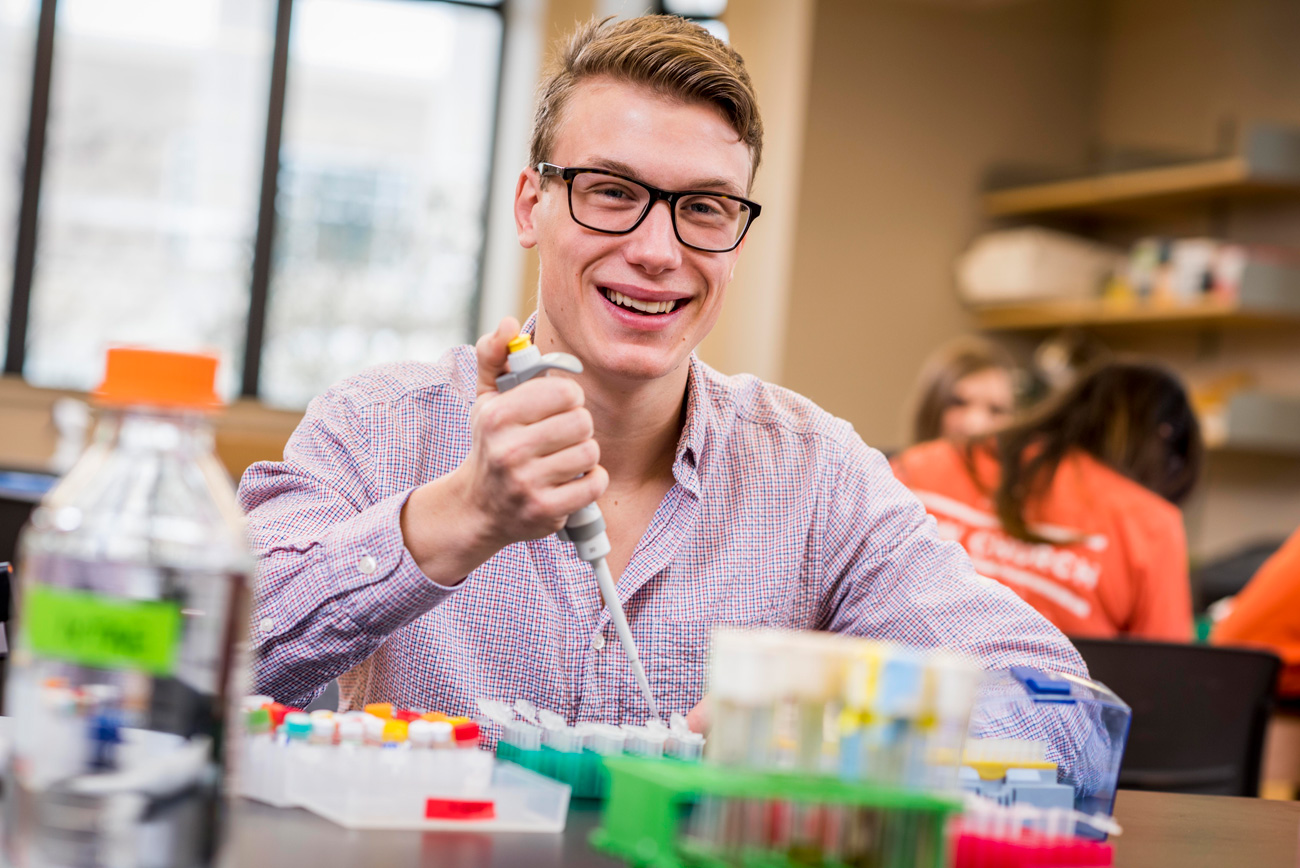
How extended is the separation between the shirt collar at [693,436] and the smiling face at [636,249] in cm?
6

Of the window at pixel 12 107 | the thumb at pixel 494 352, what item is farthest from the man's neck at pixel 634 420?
the window at pixel 12 107

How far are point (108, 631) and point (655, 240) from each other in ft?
2.66

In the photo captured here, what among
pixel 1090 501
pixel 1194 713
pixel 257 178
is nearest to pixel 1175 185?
pixel 1090 501

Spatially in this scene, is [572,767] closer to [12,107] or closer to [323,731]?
[323,731]

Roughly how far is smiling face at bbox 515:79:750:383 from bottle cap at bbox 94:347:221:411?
2.53 feet

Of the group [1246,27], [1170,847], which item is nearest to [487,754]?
[1170,847]

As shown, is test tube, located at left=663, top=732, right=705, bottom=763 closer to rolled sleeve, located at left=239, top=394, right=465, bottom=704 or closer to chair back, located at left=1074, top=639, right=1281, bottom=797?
rolled sleeve, located at left=239, top=394, right=465, bottom=704

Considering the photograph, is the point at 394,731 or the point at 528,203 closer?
the point at 394,731

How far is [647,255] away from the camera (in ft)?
4.21

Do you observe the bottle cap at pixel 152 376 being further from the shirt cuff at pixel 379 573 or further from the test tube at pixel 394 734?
the shirt cuff at pixel 379 573

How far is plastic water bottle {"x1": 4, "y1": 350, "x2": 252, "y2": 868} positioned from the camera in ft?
1.79

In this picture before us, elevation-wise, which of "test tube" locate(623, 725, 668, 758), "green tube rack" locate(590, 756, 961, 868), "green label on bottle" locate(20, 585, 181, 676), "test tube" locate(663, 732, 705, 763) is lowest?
"test tube" locate(663, 732, 705, 763)

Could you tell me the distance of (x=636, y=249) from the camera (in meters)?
1.29

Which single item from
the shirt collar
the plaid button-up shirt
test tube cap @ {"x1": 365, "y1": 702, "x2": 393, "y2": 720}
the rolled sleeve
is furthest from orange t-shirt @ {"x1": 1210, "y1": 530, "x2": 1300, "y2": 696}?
test tube cap @ {"x1": 365, "y1": 702, "x2": 393, "y2": 720}
